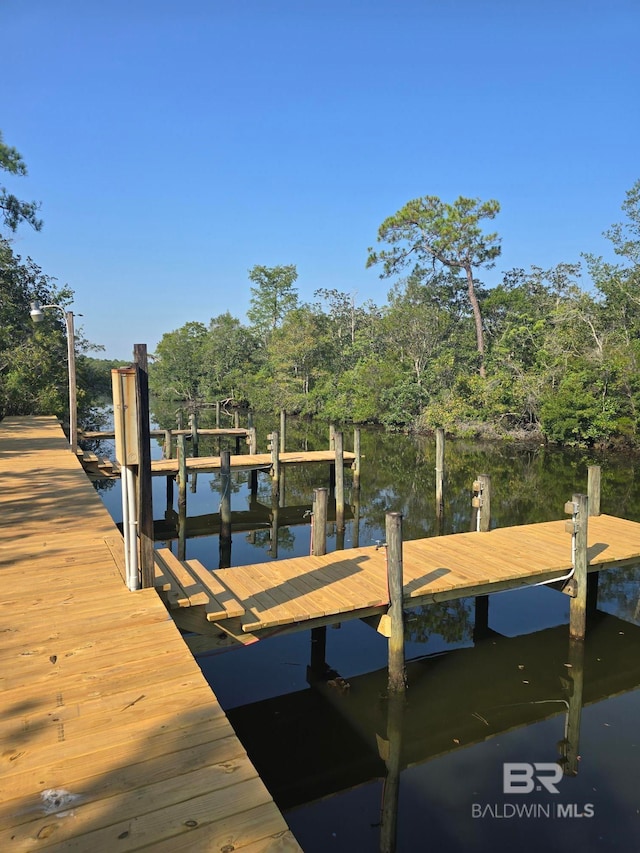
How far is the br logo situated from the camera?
5047mm

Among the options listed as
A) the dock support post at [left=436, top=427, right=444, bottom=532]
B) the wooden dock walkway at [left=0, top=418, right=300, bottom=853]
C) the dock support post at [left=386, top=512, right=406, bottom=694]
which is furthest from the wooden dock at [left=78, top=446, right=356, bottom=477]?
the dock support post at [left=386, top=512, right=406, bottom=694]

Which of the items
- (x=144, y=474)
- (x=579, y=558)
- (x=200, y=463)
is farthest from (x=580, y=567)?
(x=200, y=463)

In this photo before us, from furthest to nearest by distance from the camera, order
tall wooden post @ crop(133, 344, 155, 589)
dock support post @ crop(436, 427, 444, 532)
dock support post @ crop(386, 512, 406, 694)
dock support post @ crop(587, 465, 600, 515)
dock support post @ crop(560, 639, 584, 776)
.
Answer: dock support post @ crop(436, 427, 444, 532) → dock support post @ crop(587, 465, 600, 515) → dock support post @ crop(386, 512, 406, 694) → dock support post @ crop(560, 639, 584, 776) → tall wooden post @ crop(133, 344, 155, 589)

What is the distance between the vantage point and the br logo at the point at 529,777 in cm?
505

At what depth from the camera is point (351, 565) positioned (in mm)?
7309

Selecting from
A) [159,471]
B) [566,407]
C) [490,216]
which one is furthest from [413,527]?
[490,216]

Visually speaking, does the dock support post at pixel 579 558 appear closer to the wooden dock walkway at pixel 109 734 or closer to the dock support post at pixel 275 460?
the wooden dock walkway at pixel 109 734

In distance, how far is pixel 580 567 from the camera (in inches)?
288

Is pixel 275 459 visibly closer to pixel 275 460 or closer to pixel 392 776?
pixel 275 460

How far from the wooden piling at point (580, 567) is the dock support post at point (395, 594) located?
103 inches

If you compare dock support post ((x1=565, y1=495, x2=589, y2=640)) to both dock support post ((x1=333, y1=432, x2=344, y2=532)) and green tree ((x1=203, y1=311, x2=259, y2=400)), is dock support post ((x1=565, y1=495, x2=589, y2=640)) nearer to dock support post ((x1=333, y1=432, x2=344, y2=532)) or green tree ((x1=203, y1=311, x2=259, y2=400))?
dock support post ((x1=333, y1=432, x2=344, y2=532))

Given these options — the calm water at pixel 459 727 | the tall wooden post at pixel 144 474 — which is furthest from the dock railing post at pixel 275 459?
the tall wooden post at pixel 144 474

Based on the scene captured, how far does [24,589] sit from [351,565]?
3759 mm

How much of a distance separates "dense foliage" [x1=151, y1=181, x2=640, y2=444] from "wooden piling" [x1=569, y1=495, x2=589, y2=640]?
739 inches
